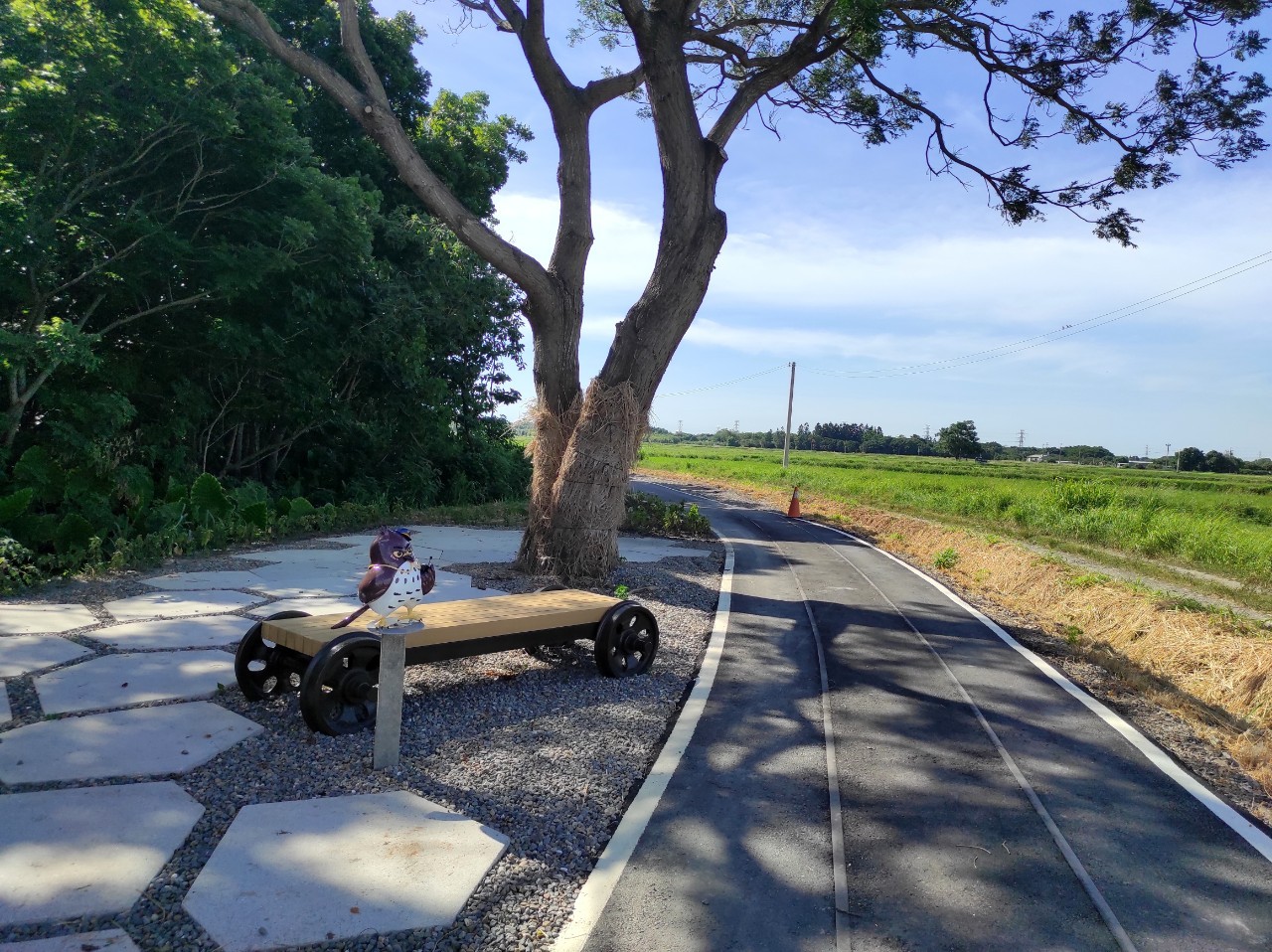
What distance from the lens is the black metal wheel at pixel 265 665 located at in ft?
15.6

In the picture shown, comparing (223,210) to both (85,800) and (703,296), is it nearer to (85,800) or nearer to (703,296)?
(703,296)

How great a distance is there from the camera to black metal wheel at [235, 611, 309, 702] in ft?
15.6

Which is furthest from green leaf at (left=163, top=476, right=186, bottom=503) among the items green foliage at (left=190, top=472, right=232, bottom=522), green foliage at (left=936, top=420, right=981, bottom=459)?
green foliage at (left=936, top=420, right=981, bottom=459)

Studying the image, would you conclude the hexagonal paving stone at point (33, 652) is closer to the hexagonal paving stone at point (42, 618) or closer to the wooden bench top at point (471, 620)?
the hexagonal paving stone at point (42, 618)

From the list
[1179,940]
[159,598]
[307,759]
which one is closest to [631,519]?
[159,598]

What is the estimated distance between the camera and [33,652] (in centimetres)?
544

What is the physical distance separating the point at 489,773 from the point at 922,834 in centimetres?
210

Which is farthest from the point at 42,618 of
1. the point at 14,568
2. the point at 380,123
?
the point at 380,123

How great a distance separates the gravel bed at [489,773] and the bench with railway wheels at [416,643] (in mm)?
157

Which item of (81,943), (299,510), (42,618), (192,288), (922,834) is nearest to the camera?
(81,943)

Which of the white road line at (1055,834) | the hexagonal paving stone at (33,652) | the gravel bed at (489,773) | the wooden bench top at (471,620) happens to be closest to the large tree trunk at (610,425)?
the wooden bench top at (471,620)

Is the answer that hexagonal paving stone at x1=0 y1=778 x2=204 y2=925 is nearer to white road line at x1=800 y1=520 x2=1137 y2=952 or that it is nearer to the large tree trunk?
white road line at x1=800 y1=520 x2=1137 y2=952

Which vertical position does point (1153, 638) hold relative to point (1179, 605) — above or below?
below

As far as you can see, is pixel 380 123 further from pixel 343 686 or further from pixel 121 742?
pixel 121 742
